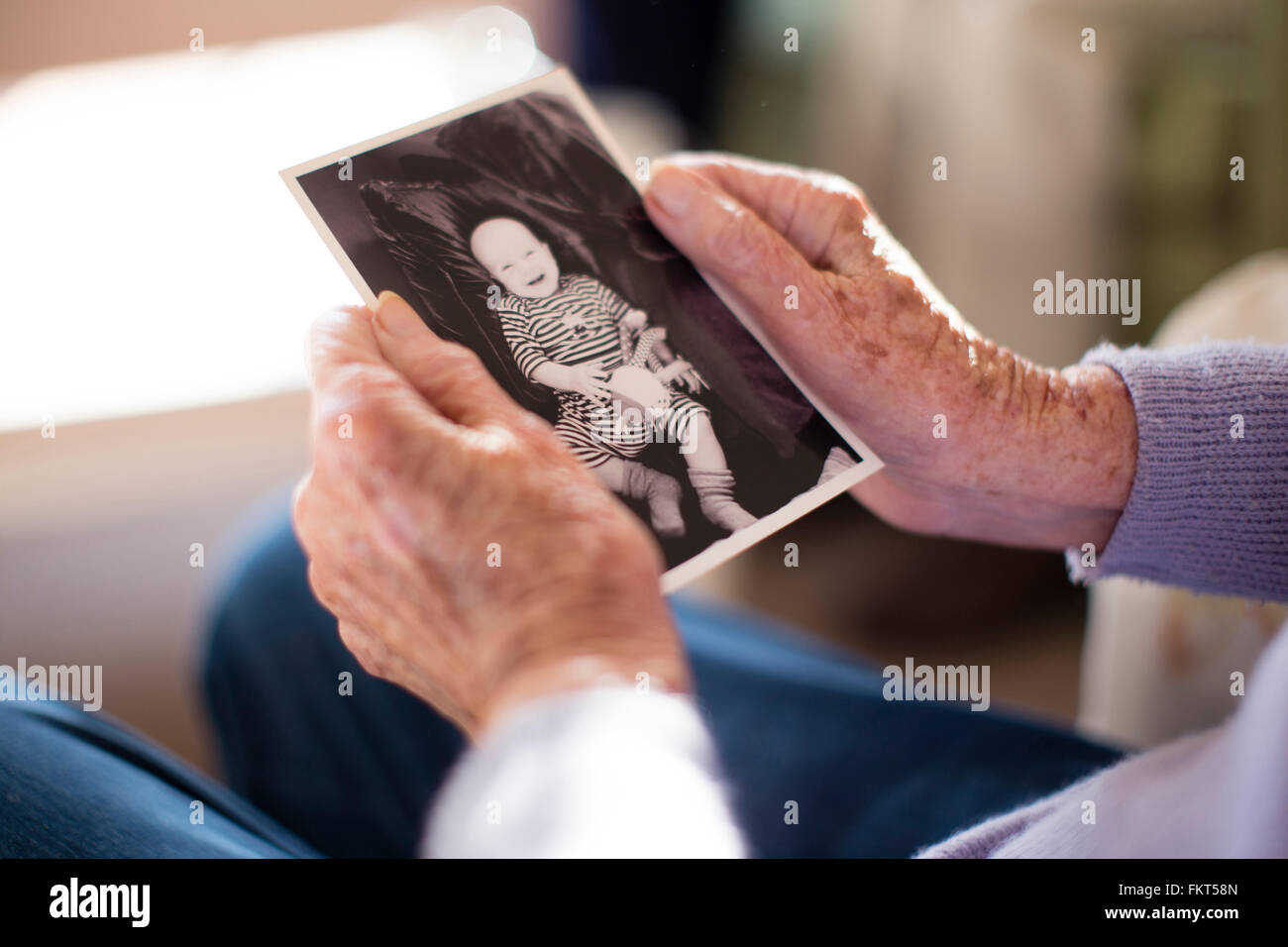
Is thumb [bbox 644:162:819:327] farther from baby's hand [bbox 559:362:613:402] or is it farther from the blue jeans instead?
the blue jeans

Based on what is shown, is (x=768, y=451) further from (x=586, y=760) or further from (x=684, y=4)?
(x=684, y=4)

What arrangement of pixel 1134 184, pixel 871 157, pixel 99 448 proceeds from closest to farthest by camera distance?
pixel 99 448 → pixel 1134 184 → pixel 871 157

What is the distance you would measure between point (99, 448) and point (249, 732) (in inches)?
19.8

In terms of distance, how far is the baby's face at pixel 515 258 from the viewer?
592 millimetres

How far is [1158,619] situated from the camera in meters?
0.79

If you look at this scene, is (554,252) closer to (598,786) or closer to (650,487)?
(650,487)

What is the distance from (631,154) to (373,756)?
1199 mm

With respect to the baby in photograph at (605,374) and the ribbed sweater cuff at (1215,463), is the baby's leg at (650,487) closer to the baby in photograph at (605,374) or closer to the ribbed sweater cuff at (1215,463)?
the baby in photograph at (605,374)

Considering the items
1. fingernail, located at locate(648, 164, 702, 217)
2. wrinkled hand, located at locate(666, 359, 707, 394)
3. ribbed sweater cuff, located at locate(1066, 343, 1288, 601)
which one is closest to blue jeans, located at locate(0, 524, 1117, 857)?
ribbed sweater cuff, located at locate(1066, 343, 1288, 601)

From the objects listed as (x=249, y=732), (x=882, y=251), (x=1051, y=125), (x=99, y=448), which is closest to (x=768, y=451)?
(x=882, y=251)

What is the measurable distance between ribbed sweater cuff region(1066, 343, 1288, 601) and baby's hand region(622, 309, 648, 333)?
1.18ft

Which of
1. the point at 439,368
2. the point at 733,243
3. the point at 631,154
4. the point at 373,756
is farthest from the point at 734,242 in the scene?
the point at 631,154

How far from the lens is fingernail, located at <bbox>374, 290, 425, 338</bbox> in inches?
21.2

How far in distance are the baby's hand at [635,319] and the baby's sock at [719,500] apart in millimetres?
114
